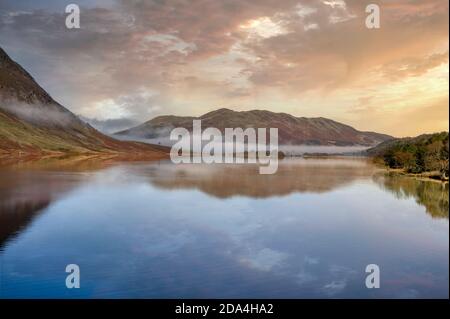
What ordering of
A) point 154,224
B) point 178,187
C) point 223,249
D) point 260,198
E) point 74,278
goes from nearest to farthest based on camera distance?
point 74,278
point 223,249
point 154,224
point 260,198
point 178,187

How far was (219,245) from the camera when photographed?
30375 millimetres

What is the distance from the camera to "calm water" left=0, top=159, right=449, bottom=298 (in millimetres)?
22047

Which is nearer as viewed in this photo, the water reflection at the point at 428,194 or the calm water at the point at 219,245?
the calm water at the point at 219,245

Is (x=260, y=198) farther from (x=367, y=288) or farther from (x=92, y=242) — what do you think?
(x=367, y=288)

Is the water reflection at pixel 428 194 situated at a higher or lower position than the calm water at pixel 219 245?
higher

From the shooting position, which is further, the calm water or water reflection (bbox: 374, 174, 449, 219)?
water reflection (bbox: 374, 174, 449, 219)

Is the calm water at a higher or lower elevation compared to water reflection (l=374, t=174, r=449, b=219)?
lower

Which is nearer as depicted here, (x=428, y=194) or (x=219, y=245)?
(x=219, y=245)

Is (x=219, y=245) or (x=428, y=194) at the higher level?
(x=428, y=194)

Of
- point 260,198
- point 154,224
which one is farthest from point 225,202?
point 154,224

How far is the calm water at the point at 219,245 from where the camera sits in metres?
22.0
